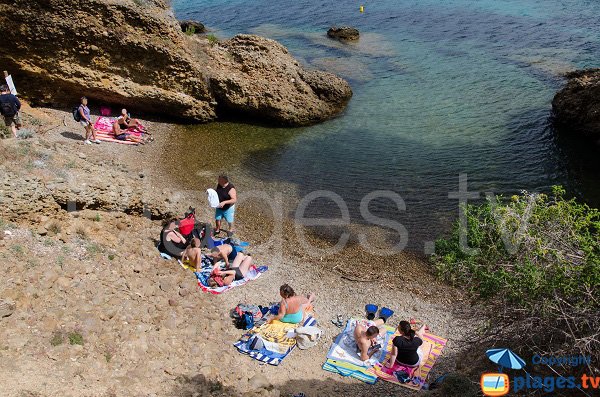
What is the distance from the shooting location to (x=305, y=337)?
1091cm

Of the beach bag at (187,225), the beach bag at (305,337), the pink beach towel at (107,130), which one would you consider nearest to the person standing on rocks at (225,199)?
the beach bag at (187,225)

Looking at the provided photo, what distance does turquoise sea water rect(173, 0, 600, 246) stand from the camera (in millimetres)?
18828

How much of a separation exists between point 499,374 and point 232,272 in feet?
21.9

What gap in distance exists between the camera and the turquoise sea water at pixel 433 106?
61.8 feet

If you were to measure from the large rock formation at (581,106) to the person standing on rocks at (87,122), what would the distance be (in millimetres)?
20324

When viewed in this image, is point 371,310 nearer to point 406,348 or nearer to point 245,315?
point 406,348

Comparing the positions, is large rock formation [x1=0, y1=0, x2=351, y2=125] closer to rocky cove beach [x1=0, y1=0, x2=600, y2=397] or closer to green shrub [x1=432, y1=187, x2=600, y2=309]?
rocky cove beach [x1=0, y1=0, x2=600, y2=397]

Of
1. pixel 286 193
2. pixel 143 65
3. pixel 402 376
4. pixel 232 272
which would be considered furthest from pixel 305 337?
pixel 143 65

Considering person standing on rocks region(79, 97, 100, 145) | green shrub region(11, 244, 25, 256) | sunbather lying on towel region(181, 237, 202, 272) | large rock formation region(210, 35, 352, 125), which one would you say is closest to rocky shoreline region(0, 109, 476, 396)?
green shrub region(11, 244, 25, 256)

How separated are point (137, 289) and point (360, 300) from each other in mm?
5434

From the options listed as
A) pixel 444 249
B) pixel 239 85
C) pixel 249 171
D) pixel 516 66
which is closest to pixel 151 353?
pixel 444 249

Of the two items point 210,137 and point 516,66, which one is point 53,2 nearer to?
point 210,137

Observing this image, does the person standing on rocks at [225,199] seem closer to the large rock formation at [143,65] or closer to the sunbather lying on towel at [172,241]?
the sunbather lying on towel at [172,241]

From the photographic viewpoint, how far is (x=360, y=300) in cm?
1276
